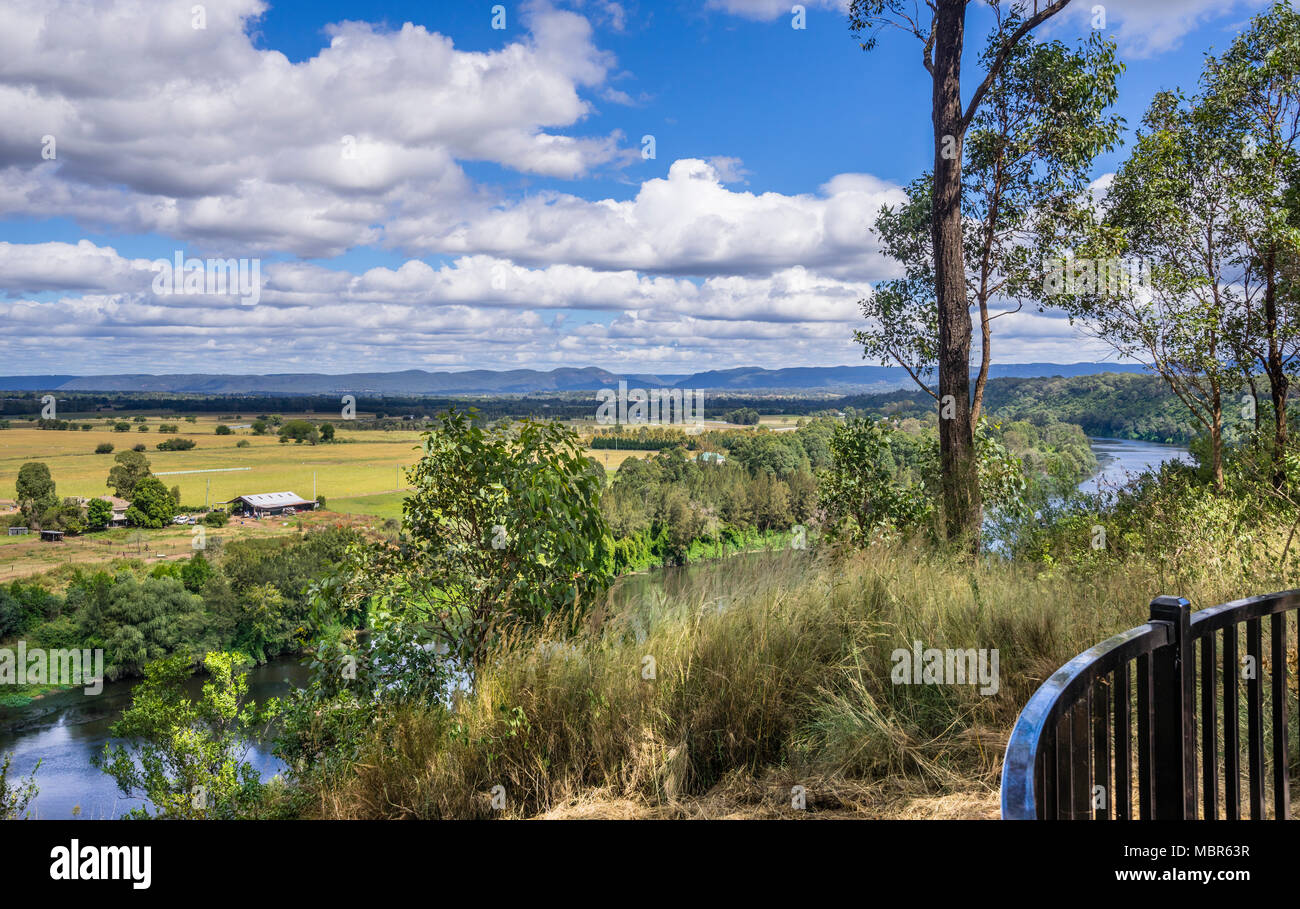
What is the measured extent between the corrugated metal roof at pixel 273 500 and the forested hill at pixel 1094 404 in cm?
3056

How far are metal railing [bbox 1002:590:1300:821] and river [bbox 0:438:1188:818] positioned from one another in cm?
1008

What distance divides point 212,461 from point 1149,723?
151ft

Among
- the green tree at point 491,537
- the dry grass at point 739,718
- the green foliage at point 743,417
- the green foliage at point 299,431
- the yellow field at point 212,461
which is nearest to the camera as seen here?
the dry grass at point 739,718

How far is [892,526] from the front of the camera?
7.36 meters

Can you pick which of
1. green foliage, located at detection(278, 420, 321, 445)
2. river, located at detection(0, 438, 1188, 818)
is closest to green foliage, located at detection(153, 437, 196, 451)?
green foliage, located at detection(278, 420, 321, 445)

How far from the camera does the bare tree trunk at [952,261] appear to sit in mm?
7496

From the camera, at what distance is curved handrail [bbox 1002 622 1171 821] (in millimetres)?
1013

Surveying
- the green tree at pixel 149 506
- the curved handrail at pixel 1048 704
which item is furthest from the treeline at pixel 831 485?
the green tree at pixel 149 506

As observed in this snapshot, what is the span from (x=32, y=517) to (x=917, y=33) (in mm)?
34386

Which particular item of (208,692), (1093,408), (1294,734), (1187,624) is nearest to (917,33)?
(1294,734)

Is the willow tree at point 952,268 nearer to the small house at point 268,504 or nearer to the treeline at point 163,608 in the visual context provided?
the treeline at point 163,608

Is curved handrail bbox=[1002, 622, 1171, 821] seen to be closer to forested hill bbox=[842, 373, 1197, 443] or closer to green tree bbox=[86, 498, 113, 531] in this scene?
forested hill bbox=[842, 373, 1197, 443]

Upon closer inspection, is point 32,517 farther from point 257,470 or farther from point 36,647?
point 257,470

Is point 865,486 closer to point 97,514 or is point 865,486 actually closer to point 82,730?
point 82,730
